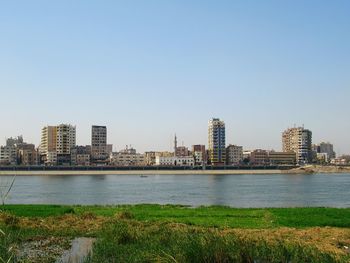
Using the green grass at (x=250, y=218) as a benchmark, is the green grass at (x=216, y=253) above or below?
above

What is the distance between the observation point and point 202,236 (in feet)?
41.0

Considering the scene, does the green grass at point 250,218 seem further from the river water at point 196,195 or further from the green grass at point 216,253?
the green grass at point 216,253

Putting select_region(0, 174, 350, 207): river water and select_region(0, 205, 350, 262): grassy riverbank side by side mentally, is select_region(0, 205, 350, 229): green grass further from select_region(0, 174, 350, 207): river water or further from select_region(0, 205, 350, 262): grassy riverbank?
select_region(0, 174, 350, 207): river water

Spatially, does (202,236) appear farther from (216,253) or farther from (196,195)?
(196,195)

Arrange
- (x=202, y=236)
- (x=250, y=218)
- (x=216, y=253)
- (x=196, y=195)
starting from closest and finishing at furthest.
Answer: (x=216, y=253)
(x=202, y=236)
(x=250, y=218)
(x=196, y=195)

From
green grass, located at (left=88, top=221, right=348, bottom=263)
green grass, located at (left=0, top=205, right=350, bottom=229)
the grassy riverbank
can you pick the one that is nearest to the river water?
the grassy riverbank

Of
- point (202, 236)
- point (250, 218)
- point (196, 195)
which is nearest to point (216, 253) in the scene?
point (202, 236)

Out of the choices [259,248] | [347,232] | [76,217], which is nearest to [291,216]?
[347,232]

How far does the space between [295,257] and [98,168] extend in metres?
187

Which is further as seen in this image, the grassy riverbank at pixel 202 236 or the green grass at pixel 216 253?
the grassy riverbank at pixel 202 236

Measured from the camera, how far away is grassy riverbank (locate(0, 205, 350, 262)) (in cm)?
1141

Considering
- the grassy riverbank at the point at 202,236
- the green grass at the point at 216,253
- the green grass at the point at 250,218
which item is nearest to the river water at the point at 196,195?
the grassy riverbank at the point at 202,236

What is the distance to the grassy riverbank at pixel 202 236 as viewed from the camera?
1141 centimetres

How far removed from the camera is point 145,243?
1480cm
